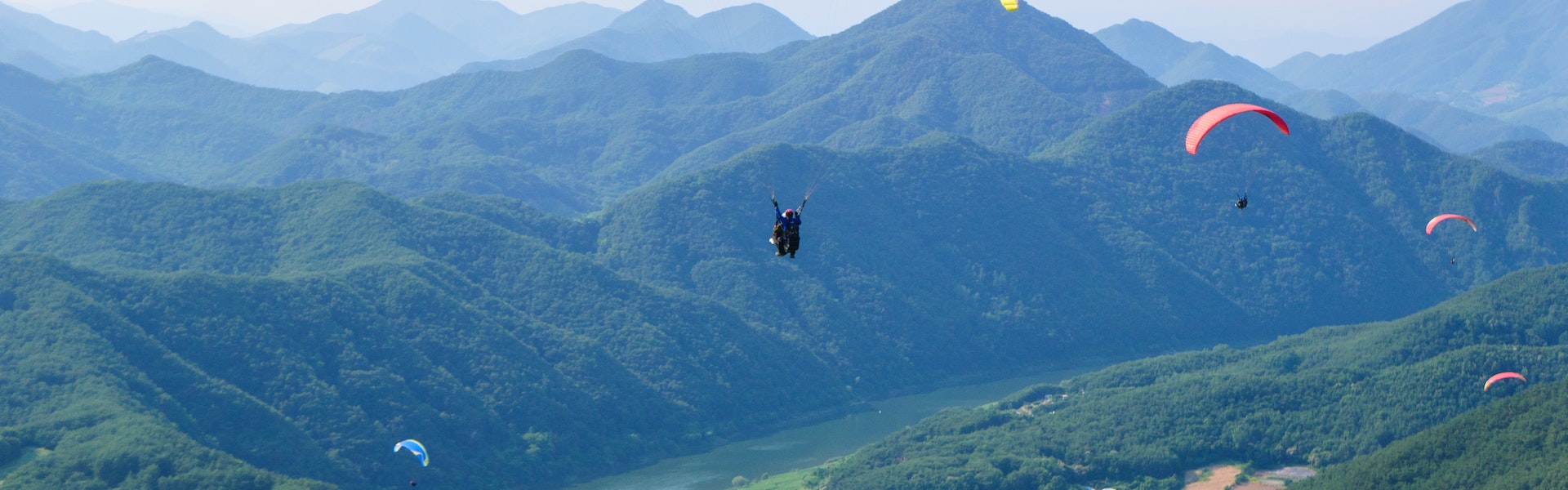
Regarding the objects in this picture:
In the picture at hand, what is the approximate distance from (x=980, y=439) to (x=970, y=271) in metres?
47.8

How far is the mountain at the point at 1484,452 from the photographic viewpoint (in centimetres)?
6250

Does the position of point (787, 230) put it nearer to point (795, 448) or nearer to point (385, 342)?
point (795, 448)

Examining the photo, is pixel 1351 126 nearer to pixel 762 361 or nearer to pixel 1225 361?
pixel 1225 361

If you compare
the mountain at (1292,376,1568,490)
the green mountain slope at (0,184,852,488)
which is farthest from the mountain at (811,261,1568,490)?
the green mountain slope at (0,184,852,488)

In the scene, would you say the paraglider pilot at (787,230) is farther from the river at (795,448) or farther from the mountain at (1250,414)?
the river at (795,448)

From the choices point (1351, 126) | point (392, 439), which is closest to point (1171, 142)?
point (1351, 126)

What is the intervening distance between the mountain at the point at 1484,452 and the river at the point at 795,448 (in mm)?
34177

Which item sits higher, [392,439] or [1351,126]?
[1351,126]

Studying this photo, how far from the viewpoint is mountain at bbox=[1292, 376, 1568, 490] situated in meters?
62.5

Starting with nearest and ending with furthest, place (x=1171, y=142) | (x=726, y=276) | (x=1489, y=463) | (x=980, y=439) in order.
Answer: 1. (x=1489, y=463)
2. (x=980, y=439)
3. (x=726, y=276)
4. (x=1171, y=142)

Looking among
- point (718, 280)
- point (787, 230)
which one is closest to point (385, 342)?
point (718, 280)

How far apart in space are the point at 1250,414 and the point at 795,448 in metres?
28.2

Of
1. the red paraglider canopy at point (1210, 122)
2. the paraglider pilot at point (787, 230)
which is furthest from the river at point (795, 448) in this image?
the red paraglider canopy at point (1210, 122)

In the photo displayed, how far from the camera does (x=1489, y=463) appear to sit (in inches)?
2530
